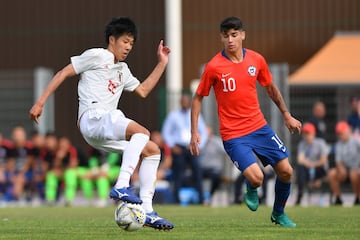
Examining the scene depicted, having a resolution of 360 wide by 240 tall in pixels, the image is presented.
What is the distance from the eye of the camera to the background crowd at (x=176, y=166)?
2106 centimetres

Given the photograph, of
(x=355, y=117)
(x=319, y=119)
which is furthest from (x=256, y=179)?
(x=319, y=119)

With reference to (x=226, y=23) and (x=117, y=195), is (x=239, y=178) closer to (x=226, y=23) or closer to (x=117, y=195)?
(x=226, y=23)

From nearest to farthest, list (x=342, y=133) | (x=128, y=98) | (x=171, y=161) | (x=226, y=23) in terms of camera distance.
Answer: (x=226, y=23)
(x=342, y=133)
(x=171, y=161)
(x=128, y=98)

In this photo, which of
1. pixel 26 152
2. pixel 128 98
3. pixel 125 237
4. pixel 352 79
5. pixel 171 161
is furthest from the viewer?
pixel 128 98

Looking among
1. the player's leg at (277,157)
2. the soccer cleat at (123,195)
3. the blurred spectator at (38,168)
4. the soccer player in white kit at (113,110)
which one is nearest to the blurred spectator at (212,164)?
the blurred spectator at (38,168)

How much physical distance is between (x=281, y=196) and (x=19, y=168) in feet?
42.1

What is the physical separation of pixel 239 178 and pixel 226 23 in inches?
391

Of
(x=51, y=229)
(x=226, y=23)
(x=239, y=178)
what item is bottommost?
(x=239, y=178)

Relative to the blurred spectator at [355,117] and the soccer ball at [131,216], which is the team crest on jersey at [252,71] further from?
the blurred spectator at [355,117]

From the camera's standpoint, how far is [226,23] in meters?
11.5

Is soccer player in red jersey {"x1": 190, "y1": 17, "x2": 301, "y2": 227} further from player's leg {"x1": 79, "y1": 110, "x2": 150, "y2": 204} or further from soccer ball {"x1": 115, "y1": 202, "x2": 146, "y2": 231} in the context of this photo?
soccer ball {"x1": 115, "y1": 202, "x2": 146, "y2": 231}

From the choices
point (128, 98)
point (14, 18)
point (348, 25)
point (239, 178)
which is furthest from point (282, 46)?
point (239, 178)

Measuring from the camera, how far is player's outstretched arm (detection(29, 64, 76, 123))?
10242mm

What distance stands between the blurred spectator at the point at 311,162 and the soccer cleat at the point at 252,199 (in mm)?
9658
